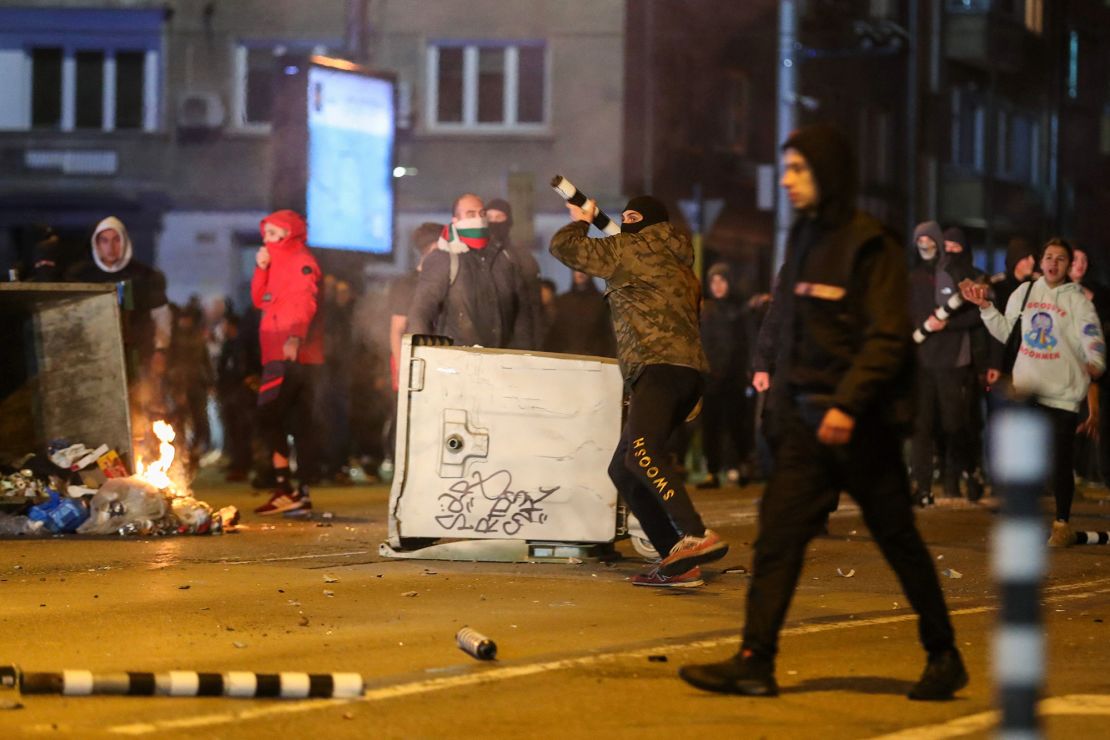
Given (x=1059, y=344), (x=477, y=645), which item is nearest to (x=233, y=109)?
(x=1059, y=344)

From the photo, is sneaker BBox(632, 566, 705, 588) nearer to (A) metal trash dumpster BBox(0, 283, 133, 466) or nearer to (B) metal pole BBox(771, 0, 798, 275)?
(A) metal trash dumpster BBox(0, 283, 133, 466)

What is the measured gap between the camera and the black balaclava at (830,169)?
656 cm

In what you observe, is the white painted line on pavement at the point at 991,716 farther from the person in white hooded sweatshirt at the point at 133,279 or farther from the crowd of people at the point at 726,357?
the person in white hooded sweatshirt at the point at 133,279

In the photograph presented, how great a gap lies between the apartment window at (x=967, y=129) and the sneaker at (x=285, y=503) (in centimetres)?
3140

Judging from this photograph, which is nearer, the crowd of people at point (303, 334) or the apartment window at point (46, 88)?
the crowd of people at point (303, 334)

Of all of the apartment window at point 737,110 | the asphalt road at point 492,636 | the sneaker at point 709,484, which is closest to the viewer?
the asphalt road at point 492,636

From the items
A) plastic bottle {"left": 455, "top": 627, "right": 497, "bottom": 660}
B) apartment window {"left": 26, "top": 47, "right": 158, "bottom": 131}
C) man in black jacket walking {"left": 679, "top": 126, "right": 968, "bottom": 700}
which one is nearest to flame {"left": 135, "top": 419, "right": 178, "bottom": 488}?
plastic bottle {"left": 455, "top": 627, "right": 497, "bottom": 660}

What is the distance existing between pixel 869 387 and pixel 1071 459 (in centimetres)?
616

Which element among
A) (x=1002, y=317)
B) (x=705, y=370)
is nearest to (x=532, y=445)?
(x=705, y=370)

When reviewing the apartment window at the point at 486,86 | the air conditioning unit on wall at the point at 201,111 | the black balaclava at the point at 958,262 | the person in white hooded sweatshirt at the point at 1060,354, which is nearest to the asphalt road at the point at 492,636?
the person in white hooded sweatshirt at the point at 1060,354

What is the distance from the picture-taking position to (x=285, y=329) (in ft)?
43.7

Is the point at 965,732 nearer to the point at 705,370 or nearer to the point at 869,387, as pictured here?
the point at 869,387

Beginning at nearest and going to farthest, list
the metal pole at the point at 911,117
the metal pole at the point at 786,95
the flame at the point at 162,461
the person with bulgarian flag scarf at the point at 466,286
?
1. the person with bulgarian flag scarf at the point at 466,286
2. the flame at the point at 162,461
3. the metal pole at the point at 786,95
4. the metal pole at the point at 911,117

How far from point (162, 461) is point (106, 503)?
1.70 feet
